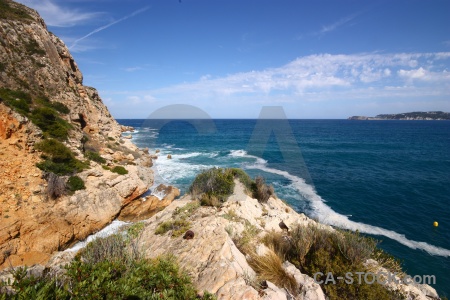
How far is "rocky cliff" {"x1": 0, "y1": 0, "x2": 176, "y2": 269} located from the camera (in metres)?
11.5

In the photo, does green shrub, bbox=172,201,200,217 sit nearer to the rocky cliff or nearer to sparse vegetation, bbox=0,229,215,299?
sparse vegetation, bbox=0,229,215,299

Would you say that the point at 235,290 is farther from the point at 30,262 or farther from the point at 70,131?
the point at 70,131

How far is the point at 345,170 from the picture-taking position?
30.9 meters

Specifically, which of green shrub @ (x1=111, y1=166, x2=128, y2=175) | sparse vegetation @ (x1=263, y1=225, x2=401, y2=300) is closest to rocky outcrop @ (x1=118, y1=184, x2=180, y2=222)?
green shrub @ (x1=111, y1=166, x2=128, y2=175)

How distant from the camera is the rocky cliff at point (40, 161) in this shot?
1146 centimetres

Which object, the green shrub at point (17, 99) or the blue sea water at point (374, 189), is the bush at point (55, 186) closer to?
the green shrub at point (17, 99)

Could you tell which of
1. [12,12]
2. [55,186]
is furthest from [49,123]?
[12,12]

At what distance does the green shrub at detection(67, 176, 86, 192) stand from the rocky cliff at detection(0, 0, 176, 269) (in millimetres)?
183

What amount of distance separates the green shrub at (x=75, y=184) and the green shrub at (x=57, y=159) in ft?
2.62

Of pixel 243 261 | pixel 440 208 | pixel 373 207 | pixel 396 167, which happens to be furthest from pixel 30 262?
pixel 396 167

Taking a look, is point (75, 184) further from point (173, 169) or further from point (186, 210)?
point (173, 169)

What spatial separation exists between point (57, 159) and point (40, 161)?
108cm

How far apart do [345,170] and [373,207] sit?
39.5 ft

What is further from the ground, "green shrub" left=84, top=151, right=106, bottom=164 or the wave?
"green shrub" left=84, top=151, right=106, bottom=164
